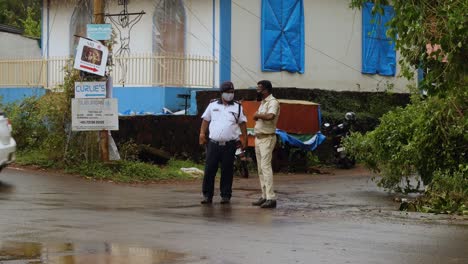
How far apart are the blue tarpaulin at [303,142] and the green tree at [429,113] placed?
3709 millimetres

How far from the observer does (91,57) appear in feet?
51.5

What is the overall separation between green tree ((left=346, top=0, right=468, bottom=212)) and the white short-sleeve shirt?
240 centimetres

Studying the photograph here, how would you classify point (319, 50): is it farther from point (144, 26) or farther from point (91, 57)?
point (91, 57)

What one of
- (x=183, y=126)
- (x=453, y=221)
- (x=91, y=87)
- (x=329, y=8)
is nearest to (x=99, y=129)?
(x=91, y=87)

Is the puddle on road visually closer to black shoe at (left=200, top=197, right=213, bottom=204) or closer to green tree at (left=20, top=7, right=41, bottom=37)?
black shoe at (left=200, top=197, right=213, bottom=204)

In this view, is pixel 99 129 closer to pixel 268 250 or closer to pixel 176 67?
pixel 176 67

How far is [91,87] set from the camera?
1584 centimetres

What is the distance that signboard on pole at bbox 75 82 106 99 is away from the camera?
15820 millimetres

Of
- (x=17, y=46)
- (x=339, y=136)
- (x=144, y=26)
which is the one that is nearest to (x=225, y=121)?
(x=339, y=136)

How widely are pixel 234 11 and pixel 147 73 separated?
2914 millimetres

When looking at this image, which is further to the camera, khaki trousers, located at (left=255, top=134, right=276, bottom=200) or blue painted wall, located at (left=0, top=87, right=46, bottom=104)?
blue painted wall, located at (left=0, top=87, right=46, bottom=104)

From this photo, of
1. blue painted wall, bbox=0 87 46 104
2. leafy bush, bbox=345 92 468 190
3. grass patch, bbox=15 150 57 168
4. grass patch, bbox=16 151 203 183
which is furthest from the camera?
blue painted wall, bbox=0 87 46 104

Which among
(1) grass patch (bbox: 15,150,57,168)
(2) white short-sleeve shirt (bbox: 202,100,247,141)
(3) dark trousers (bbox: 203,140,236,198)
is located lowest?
(1) grass patch (bbox: 15,150,57,168)

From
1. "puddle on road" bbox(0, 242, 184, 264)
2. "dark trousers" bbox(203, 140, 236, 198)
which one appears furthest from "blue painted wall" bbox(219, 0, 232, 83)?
"puddle on road" bbox(0, 242, 184, 264)
